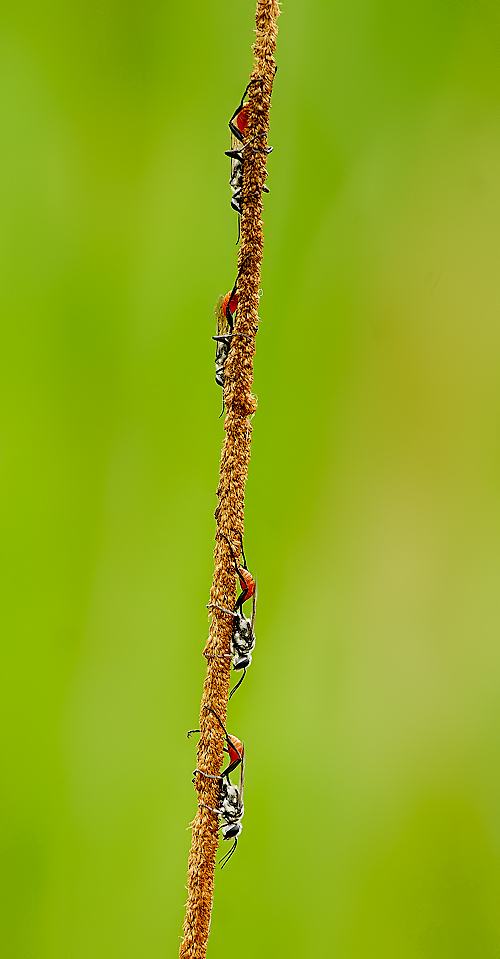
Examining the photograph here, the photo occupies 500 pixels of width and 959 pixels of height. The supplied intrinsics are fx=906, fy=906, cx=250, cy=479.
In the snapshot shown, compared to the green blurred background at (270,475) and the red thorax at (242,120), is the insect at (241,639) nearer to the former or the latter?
the red thorax at (242,120)

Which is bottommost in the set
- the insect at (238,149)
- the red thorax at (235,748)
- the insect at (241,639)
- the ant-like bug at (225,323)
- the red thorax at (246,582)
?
the red thorax at (235,748)

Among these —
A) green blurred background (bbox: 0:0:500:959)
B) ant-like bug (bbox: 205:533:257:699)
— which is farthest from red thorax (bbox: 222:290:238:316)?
green blurred background (bbox: 0:0:500:959)

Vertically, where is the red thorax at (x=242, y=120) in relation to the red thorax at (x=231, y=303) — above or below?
above

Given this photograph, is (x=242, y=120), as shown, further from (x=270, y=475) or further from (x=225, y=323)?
(x=270, y=475)

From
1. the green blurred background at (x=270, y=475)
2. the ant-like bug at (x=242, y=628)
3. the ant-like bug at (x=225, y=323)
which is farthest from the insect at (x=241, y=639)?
the green blurred background at (x=270, y=475)

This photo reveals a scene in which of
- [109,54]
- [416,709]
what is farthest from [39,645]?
[109,54]

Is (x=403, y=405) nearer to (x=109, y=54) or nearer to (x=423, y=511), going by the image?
(x=423, y=511)

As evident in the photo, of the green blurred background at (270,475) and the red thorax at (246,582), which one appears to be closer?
the red thorax at (246,582)
